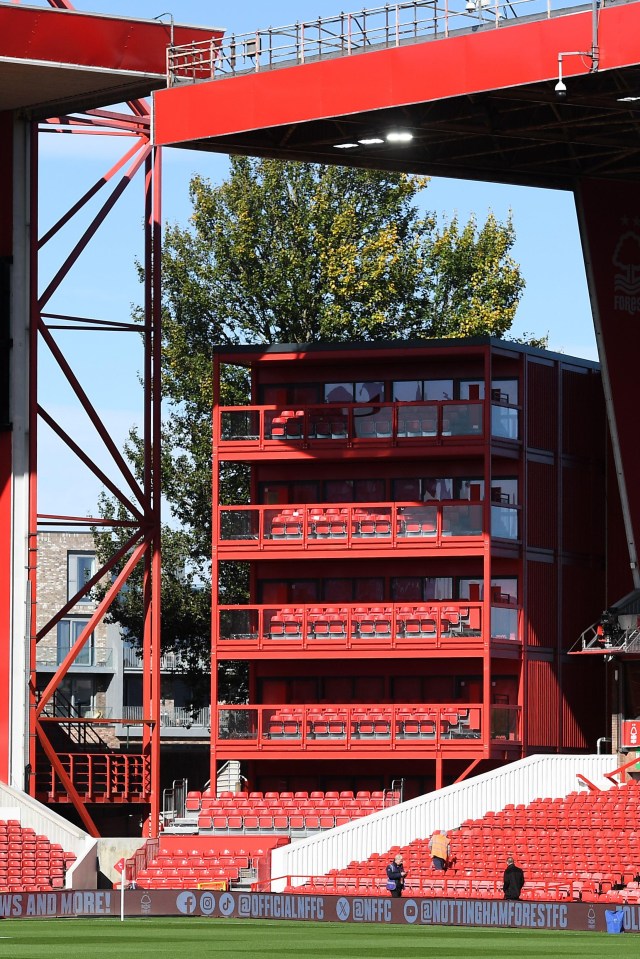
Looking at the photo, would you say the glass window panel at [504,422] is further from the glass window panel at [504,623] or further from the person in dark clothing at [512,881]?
the person in dark clothing at [512,881]

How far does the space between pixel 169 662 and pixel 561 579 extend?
141ft

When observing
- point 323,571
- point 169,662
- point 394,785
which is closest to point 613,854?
point 394,785

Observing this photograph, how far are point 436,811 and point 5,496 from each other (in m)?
12.6

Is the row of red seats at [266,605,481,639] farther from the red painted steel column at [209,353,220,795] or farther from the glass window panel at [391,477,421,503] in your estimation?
the glass window panel at [391,477,421,503]

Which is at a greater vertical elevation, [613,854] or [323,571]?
[323,571]

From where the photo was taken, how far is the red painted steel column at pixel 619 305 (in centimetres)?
5219

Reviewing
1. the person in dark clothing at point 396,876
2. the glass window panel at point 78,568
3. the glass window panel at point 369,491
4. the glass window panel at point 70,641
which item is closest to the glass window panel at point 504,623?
the glass window panel at point 369,491

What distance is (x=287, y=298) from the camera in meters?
66.8

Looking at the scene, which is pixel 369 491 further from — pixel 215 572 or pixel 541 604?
pixel 541 604

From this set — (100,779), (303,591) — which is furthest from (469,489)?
(100,779)

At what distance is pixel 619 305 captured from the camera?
52812 millimetres

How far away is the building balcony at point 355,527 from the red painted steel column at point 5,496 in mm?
5612

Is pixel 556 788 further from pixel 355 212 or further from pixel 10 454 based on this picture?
pixel 355 212

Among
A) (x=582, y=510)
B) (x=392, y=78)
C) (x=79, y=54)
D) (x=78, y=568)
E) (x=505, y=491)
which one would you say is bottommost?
(x=78, y=568)
